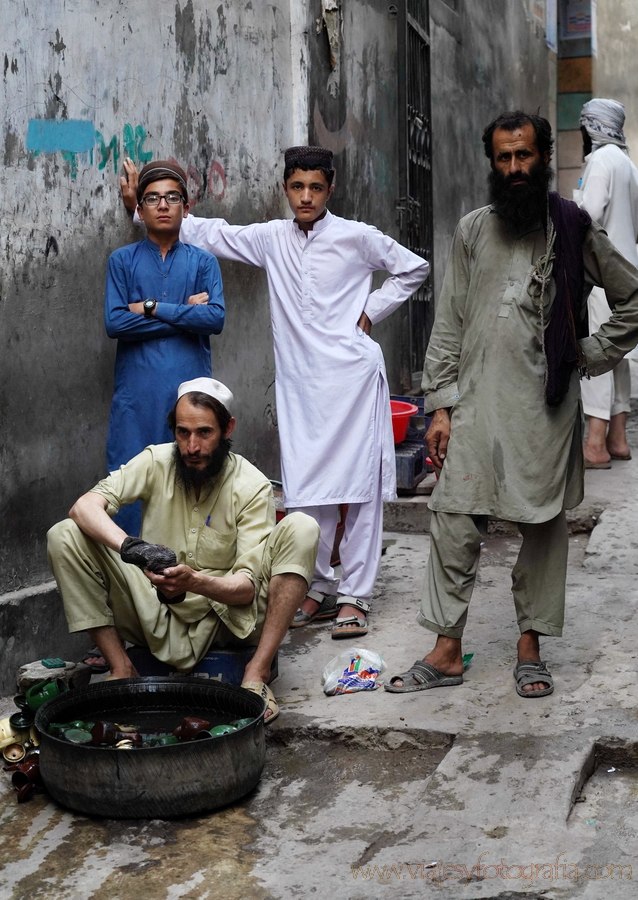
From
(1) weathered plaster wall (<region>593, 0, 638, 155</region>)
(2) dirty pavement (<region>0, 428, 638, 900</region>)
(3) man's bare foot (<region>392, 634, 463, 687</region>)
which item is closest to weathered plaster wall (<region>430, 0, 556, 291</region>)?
(1) weathered plaster wall (<region>593, 0, 638, 155</region>)

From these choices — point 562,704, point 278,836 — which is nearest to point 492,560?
point 562,704

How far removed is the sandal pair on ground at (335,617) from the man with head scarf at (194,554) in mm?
779

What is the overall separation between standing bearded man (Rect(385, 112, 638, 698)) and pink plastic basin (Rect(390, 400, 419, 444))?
2.64m

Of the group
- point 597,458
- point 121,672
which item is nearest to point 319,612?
point 121,672

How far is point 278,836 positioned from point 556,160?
14132 millimetres

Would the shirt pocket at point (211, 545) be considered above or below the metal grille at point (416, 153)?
below

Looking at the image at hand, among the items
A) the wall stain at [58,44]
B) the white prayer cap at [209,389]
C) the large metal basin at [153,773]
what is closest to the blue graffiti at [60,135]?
the wall stain at [58,44]

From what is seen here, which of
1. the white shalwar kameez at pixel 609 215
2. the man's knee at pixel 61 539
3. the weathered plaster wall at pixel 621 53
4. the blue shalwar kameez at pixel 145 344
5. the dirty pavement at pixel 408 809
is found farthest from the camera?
the weathered plaster wall at pixel 621 53

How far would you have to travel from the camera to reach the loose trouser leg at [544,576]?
4.46 m

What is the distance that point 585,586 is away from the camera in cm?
575

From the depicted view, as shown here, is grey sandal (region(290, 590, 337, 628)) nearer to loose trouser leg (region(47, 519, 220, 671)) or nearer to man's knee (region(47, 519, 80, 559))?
loose trouser leg (region(47, 519, 220, 671))

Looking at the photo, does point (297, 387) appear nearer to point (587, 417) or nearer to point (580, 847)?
point (580, 847)

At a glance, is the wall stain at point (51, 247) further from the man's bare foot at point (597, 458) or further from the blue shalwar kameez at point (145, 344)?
the man's bare foot at point (597, 458)

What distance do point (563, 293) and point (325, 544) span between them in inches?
69.5
